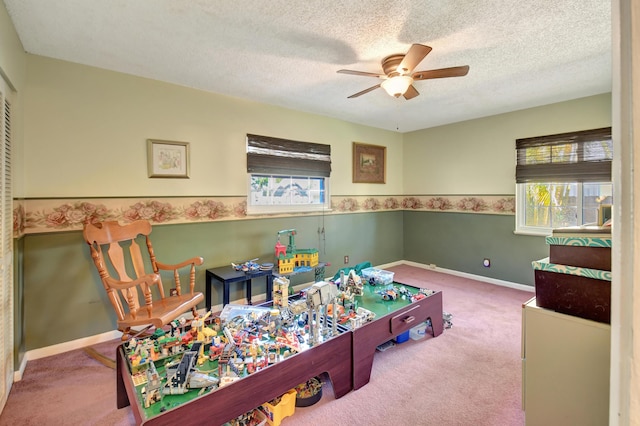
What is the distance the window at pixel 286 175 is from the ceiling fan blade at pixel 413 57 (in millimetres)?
1867

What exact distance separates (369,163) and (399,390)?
344cm

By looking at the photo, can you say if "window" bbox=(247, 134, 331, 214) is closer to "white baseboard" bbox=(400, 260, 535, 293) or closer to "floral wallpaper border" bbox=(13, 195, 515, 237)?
"floral wallpaper border" bbox=(13, 195, 515, 237)

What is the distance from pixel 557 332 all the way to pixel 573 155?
3174mm

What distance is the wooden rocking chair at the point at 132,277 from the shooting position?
220 centimetres

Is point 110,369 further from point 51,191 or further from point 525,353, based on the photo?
point 525,353

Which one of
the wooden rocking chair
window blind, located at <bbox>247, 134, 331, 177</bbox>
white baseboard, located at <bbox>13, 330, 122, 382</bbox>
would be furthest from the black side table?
window blind, located at <bbox>247, 134, 331, 177</bbox>

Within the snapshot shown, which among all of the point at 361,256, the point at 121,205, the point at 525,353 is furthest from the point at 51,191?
the point at 361,256

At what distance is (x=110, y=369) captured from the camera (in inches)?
88.7

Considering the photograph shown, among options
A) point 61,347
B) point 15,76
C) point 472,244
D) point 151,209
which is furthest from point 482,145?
point 61,347

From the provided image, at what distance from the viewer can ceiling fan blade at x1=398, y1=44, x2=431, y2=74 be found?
1865 mm

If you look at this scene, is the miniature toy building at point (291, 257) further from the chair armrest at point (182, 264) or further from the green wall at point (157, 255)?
the chair armrest at point (182, 264)

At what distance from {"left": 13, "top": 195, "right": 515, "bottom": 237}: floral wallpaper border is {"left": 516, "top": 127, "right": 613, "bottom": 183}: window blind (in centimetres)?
45

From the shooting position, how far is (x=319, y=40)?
7.10ft

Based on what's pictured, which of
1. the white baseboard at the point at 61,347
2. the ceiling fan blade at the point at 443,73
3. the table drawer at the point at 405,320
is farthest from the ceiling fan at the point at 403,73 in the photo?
the white baseboard at the point at 61,347
